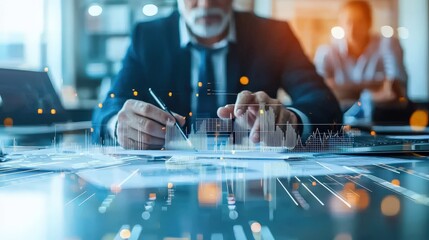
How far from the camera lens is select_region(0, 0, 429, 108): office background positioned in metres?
1.13

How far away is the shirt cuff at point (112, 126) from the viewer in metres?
1.15

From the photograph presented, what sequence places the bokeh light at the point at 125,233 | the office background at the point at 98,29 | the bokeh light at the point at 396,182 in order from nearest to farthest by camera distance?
the bokeh light at the point at 125,233
the bokeh light at the point at 396,182
the office background at the point at 98,29

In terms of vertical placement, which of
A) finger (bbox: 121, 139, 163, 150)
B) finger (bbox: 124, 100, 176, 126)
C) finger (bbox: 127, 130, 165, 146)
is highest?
finger (bbox: 124, 100, 176, 126)

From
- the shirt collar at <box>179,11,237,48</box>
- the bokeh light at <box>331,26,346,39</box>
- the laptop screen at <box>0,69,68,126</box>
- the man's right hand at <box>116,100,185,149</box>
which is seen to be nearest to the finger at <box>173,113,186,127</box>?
the man's right hand at <box>116,100,185,149</box>

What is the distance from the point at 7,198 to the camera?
0.86 meters

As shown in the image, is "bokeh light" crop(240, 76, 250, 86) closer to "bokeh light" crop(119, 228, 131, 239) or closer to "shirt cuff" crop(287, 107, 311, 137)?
"shirt cuff" crop(287, 107, 311, 137)

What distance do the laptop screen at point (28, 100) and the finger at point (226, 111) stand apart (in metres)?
0.44

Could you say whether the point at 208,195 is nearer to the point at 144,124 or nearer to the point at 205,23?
the point at 144,124

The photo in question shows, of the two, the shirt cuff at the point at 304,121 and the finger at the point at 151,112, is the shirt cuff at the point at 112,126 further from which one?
the shirt cuff at the point at 304,121

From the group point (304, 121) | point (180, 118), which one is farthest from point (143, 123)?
point (304, 121)

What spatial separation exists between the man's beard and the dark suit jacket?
32 mm

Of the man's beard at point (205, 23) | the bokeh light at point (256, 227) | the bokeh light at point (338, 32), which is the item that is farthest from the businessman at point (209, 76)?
the bokeh light at point (256, 227)

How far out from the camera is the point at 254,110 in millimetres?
1143

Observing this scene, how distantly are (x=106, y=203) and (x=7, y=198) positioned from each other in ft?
0.77
